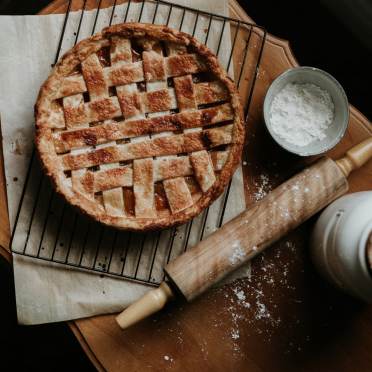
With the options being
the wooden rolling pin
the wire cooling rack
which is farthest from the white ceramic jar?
the wire cooling rack

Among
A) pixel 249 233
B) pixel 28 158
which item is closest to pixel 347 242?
pixel 249 233

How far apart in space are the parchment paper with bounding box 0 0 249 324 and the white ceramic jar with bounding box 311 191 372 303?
0.55 meters

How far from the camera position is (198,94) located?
149 cm

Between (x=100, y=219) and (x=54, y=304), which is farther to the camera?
(x=54, y=304)

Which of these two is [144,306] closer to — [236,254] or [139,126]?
[236,254]

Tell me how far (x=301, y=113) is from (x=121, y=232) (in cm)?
65

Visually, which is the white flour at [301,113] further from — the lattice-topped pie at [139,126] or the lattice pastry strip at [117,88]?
the lattice pastry strip at [117,88]

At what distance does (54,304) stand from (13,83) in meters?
0.68

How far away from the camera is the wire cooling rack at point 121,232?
153 centimetres

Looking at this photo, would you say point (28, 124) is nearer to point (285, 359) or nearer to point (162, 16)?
point (162, 16)

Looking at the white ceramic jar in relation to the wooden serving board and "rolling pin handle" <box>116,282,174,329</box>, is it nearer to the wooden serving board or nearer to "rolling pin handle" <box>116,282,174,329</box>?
the wooden serving board

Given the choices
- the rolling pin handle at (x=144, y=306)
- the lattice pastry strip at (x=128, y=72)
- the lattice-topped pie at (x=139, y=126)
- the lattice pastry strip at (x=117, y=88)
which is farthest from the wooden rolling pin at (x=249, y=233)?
the lattice pastry strip at (x=128, y=72)

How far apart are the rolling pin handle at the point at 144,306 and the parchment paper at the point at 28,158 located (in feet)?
0.52

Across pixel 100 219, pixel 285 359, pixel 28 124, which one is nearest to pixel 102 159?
pixel 100 219
